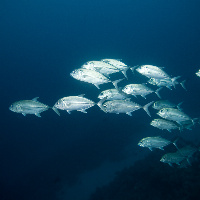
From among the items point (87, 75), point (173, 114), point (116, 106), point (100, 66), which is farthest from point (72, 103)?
point (173, 114)

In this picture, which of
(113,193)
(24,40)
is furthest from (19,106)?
(24,40)

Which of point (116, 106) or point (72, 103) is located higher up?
point (72, 103)

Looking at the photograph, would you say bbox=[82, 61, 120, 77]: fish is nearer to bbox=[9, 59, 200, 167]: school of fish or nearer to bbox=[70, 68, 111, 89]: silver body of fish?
bbox=[9, 59, 200, 167]: school of fish

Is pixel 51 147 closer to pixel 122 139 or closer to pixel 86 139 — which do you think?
pixel 86 139

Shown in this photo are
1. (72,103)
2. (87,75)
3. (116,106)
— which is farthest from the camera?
(87,75)

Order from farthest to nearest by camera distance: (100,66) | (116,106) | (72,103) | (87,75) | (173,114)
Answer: (100,66)
(173,114)
(87,75)
(116,106)
(72,103)

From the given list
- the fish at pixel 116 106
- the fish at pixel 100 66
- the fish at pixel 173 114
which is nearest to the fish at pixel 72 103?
the fish at pixel 116 106

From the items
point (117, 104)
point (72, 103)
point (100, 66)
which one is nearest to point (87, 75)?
point (100, 66)

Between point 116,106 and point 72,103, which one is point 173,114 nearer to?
point 116,106

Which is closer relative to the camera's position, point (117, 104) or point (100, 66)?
point (117, 104)

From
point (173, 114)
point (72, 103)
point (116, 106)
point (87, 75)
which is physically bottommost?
point (173, 114)

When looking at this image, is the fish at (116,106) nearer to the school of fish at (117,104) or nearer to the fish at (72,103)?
the school of fish at (117,104)

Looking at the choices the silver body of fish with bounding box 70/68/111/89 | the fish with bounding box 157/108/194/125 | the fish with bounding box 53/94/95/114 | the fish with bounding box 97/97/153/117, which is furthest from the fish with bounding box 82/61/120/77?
the fish with bounding box 157/108/194/125

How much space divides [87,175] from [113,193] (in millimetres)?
4569
